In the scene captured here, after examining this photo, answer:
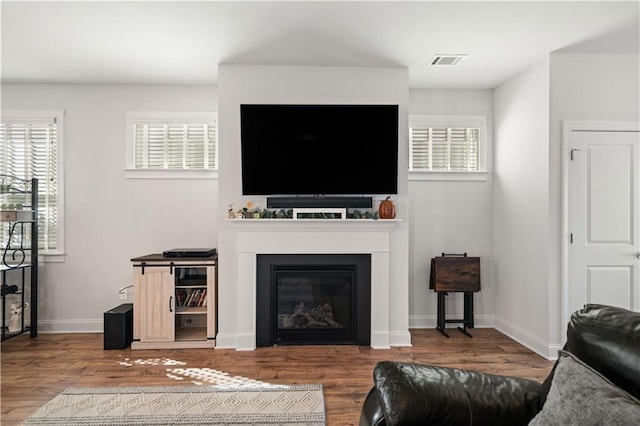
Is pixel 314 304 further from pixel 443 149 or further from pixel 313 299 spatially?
pixel 443 149

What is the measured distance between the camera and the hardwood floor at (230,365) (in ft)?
8.98

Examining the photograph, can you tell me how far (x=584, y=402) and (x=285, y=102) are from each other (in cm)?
322

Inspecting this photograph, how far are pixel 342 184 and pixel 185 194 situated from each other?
71.4 inches

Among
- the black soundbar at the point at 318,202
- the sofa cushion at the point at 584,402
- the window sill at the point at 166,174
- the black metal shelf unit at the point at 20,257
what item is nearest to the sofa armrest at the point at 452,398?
the sofa cushion at the point at 584,402

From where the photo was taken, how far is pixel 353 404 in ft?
8.34

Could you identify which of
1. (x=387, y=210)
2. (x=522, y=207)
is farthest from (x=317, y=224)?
(x=522, y=207)

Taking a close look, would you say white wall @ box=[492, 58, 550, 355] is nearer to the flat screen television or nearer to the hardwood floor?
the hardwood floor

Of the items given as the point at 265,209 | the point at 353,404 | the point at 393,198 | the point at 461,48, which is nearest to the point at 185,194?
the point at 265,209

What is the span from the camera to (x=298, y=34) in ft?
9.86

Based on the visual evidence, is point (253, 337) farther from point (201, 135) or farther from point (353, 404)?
point (201, 135)

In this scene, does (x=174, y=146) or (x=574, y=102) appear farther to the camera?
(x=174, y=146)

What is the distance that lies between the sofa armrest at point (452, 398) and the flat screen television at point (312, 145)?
226cm

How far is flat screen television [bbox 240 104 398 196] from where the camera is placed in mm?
3543

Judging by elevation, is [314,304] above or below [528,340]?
above
